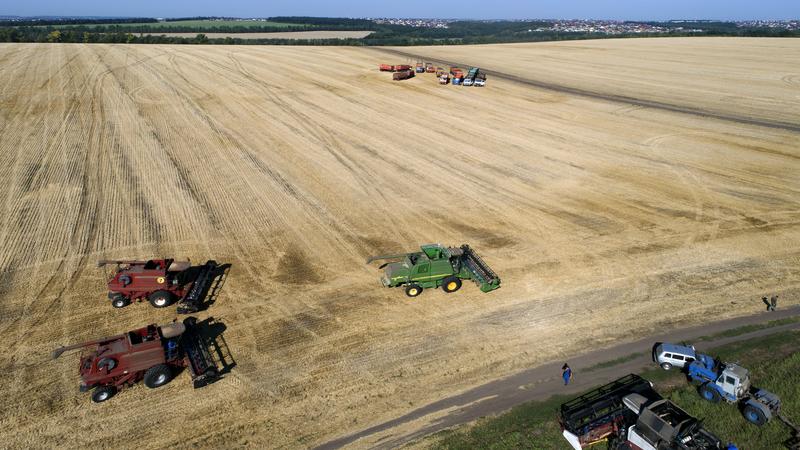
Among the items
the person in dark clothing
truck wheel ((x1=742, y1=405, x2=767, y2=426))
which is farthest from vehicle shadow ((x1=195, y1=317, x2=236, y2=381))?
truck wheel ((x1=742, y1=405, x2=767, y2=426))

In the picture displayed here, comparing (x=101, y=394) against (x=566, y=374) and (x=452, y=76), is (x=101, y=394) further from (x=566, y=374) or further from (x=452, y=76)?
(x=452, y=76)

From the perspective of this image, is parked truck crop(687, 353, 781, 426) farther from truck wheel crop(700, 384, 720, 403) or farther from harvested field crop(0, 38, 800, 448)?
harvested field crop(0, 38, 800, 448)

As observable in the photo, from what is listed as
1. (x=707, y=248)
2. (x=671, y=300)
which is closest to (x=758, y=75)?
(x=707, y=248)

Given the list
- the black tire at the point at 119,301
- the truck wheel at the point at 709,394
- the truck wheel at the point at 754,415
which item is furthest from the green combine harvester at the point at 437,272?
the black tire at the point at 119,301

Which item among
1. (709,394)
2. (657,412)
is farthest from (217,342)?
(709,394)

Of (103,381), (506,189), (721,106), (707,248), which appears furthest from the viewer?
(721,106)

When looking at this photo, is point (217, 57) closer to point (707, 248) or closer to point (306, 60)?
point (306, 60)

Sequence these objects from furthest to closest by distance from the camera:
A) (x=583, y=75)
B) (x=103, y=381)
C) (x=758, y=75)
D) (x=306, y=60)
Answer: (x=306, y=60), (x=583, y=75), (x=758, y=75), (x=103, y=381)
